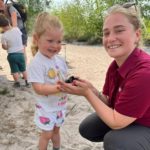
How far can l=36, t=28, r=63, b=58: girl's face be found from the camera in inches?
109

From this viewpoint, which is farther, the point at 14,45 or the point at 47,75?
the point at 14,45

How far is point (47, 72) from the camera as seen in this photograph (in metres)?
2.80

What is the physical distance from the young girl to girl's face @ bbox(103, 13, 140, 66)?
501 millimetres

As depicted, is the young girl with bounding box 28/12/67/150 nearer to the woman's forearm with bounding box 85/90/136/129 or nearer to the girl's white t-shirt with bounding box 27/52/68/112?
the girl's white t-shirt with bounding box 27/52/68/112

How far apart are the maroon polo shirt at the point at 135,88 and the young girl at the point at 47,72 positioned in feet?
1.79

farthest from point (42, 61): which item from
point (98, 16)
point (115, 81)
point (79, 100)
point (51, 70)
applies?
point (98, 16)

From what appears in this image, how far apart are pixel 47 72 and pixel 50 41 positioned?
23 centimetres

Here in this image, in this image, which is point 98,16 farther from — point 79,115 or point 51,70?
point 51,70

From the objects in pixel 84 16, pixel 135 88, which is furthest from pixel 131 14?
pixel 84 16

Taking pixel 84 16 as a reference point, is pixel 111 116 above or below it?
above

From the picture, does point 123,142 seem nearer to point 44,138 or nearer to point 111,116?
point 111,116

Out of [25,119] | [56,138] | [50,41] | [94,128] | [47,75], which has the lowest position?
[25,119]

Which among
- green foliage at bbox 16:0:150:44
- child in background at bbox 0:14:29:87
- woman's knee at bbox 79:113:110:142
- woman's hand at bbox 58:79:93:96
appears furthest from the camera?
green foliage at bbox 16:0:150:44

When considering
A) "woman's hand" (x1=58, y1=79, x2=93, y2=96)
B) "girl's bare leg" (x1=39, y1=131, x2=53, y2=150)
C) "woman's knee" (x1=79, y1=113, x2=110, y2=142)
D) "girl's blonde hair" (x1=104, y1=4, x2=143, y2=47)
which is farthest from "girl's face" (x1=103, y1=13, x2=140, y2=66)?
"girl's bare leg" (x1=39, y1=131, x2=53, y2=150)
